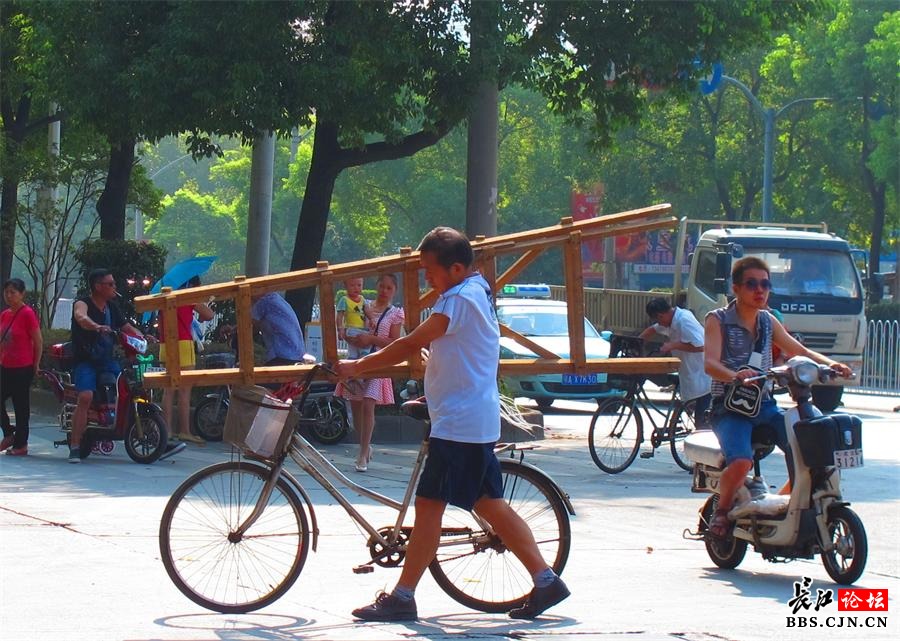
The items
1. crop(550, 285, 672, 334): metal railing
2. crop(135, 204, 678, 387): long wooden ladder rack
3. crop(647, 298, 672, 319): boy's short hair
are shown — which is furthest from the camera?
crop(550, 285, 672, 334): metal railing

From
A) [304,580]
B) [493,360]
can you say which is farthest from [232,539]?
[493,360]

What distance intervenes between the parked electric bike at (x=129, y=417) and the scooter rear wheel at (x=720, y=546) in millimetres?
5940

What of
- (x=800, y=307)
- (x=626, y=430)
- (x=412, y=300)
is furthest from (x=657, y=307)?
(x=800, y=307)

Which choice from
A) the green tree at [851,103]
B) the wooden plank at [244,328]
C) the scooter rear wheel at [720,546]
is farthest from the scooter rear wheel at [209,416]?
the green tree at [851,103]

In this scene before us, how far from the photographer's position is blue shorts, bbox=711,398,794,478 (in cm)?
746

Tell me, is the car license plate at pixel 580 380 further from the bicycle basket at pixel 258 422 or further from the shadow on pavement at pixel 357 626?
the bicycle basket at pixel 258 422

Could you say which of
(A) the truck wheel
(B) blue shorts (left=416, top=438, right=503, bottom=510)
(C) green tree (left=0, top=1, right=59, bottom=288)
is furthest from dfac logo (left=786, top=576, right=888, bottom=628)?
(A) the truck wheel

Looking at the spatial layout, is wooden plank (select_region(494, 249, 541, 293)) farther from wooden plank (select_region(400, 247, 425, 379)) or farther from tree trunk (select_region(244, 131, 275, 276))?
tree trunk (select_region(244, 131, 275, 276))

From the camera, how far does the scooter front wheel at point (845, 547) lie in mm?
7059

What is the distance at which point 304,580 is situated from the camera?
7211 mm

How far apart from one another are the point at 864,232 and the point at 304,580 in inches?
1613

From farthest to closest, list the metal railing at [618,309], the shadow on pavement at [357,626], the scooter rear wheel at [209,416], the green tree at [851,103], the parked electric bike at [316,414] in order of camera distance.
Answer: the green tree at [851,103] → the metal railing at [618,309] → the scooter rear wheel at [209,416] → the parked electric bike at [316,414] → the shadow on pavement at [357,626]

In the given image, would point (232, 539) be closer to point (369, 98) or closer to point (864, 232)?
point (369, 98)

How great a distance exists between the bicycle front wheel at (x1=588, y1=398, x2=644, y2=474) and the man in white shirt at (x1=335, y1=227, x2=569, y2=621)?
6.56 m
